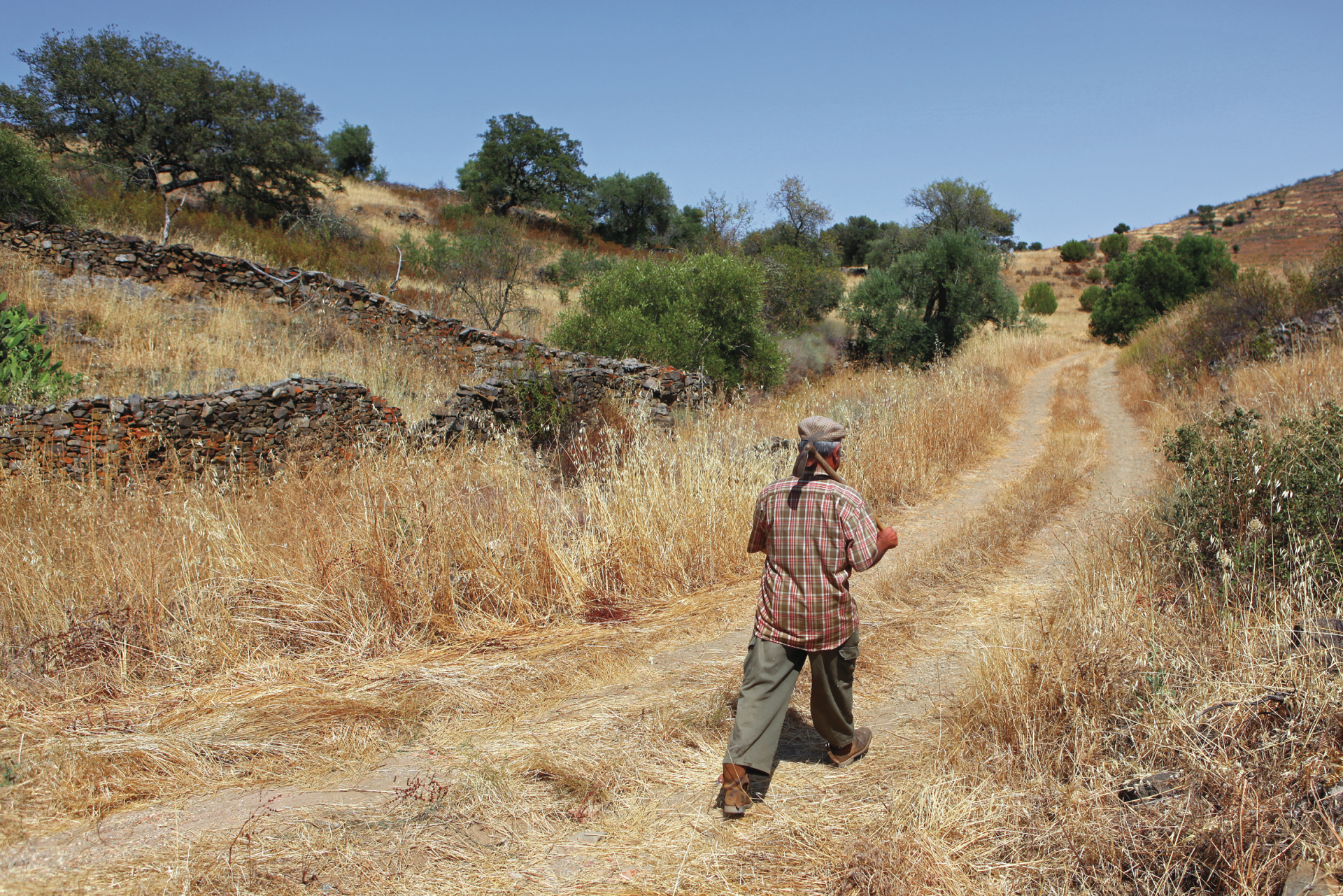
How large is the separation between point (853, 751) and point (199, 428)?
8.46m

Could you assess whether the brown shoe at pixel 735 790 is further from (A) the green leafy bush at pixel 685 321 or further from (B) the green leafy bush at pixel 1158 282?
(B) the green leafy bush at pixel 1158 282

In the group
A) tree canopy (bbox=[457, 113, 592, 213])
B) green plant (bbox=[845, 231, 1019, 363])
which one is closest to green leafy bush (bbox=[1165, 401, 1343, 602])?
green plant (bbox=[845, 231, 1019, 363])

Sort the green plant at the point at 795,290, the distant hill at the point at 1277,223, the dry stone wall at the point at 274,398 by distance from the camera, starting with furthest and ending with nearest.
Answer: the distant hill at the point at 1277,223, the green plant at the point at 795,290, the dry stone wall at the point at 274,398

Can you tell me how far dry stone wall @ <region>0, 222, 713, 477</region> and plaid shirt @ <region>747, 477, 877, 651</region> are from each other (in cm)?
574

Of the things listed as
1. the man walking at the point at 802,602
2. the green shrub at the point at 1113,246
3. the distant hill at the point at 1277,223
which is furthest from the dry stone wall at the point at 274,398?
the green shrub at the point at 1113,246

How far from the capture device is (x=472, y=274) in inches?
804

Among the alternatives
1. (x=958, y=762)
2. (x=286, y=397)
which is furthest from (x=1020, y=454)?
(x=286, y=397)

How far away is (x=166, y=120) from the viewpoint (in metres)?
25.6

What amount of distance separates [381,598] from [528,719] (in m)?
1.65

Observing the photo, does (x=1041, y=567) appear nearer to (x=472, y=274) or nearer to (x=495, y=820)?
(x=495, y=820)

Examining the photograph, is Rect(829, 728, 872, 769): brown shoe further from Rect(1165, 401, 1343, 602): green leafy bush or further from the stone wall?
the stone wall

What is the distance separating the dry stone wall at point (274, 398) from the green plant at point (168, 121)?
968cm

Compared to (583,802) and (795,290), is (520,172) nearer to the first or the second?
(795,290)

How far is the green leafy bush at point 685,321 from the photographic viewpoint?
14.9 metres
